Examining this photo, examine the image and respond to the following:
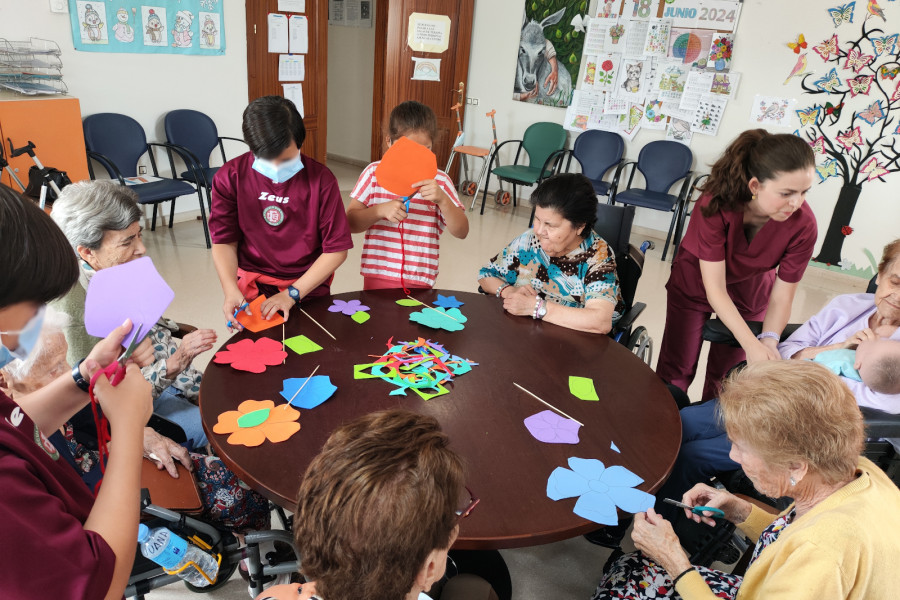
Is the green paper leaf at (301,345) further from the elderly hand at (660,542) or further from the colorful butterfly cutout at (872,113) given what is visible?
the colorful butterfly cutout at (872,113)

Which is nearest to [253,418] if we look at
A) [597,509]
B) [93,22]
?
[597,509]

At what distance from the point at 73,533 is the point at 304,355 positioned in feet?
3.23

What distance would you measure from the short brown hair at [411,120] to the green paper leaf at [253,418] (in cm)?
126

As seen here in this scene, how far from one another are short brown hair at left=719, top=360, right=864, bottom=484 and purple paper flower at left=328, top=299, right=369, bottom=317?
131cm

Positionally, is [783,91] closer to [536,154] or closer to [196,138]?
[536,154]

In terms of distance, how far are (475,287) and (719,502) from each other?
9.86ft

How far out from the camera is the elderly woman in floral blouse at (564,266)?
6.92 feet

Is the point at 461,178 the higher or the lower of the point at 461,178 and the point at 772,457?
the lower

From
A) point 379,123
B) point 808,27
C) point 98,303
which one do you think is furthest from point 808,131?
point 98,303

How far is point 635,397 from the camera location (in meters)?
1.73

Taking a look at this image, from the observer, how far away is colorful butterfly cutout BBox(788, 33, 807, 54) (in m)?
4.79

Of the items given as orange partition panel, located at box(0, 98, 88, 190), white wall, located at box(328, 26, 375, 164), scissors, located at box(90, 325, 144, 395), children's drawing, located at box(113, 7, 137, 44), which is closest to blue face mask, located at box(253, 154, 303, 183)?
scissors, located at box(90, 325, 144, 395)

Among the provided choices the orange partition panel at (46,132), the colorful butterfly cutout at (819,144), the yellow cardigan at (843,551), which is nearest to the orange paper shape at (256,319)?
the yellow cardigan at (843,551)

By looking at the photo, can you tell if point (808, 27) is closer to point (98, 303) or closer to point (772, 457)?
point (772, 457)
